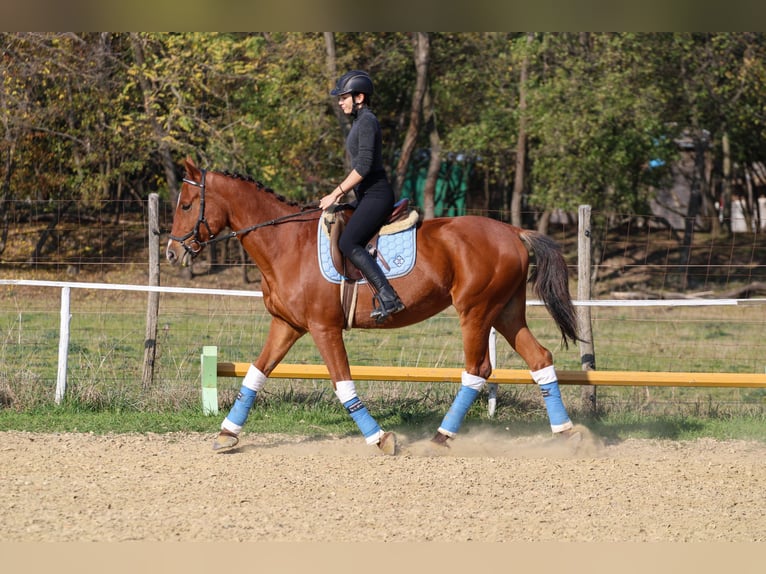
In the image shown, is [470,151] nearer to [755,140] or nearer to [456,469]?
[755,140]

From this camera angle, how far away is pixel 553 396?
734 centimetres

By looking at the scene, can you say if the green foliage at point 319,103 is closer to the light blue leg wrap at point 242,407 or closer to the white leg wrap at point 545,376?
the light blue leg wrap at point 242,407

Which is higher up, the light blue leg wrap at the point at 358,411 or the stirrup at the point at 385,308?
the stirrup at the point at 385,308

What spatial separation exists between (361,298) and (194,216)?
1.43m

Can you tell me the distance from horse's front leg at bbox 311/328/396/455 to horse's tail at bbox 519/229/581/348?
164 cm

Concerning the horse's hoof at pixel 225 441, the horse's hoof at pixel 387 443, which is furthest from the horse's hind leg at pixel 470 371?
the horse's hoof at pixel 225 441

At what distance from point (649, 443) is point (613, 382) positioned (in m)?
0.59

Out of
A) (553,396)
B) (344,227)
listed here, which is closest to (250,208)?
(344,227)

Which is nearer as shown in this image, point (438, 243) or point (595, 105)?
point (438, 243)

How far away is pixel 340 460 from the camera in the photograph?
691cm

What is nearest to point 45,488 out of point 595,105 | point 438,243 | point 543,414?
point 438,243

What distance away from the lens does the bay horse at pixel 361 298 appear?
702 cm

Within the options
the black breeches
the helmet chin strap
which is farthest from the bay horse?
the helmet chin strap

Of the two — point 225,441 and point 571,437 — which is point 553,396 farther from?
point 225,441
